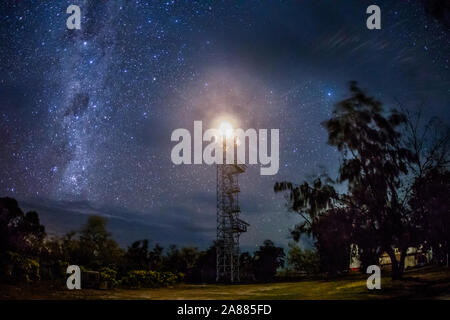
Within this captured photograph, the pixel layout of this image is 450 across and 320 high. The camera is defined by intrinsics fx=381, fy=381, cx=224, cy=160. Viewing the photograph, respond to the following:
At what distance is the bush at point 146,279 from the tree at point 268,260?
50.8 ft

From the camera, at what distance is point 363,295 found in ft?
44.2

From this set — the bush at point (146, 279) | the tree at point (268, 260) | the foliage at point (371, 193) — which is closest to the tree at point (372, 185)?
the foliage at point (371, 193)

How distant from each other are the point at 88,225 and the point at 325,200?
1899 cm

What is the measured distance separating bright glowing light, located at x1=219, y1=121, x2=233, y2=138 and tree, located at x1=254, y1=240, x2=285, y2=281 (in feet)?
53.1

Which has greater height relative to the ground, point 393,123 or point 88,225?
point 393,123

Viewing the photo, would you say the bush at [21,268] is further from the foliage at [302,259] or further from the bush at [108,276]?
the foliage at [302,259]

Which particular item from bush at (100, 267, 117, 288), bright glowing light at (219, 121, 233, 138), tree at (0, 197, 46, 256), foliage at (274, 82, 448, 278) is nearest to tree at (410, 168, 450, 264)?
foliage at (274, 82, 448, 278)

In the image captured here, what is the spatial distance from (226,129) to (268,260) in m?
18.2

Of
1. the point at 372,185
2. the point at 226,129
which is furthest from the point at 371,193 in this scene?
the point at 226,129

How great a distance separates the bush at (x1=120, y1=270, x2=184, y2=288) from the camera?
63.4 ft

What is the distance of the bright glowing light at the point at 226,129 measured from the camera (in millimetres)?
24841
